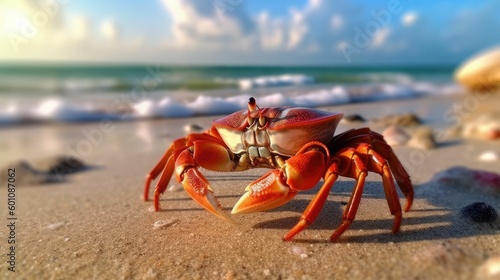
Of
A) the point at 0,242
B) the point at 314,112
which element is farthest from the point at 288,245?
the point at 0,242

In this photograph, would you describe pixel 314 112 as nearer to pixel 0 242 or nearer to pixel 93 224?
pixel 93 224

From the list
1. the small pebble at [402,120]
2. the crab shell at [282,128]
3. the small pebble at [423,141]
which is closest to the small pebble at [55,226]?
the crab shell at [282,128]

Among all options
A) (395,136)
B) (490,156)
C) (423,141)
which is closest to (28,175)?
(395,136)

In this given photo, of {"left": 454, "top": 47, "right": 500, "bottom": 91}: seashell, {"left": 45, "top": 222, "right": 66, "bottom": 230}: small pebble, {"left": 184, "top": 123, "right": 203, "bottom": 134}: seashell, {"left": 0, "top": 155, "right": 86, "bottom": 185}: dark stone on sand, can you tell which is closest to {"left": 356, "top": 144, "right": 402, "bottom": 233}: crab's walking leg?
{"left": 184, "top": 123, "right": 203, "bottom": 134}: seashell

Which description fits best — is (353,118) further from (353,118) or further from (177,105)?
(177,105)

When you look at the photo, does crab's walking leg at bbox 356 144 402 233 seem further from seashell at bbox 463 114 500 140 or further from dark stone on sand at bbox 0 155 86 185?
seashell at bbox 463 114 500 140

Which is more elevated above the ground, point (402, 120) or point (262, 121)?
point (402, 120)
